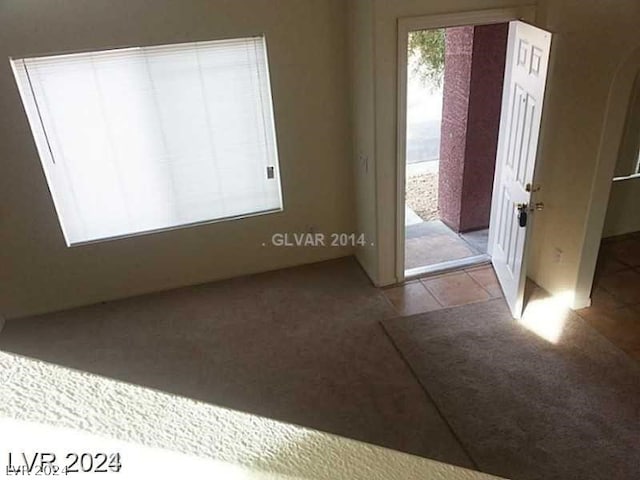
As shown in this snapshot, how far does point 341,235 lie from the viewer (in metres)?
4.76

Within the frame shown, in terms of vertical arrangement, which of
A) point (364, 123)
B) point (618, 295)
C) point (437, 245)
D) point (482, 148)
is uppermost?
point (364, 123)

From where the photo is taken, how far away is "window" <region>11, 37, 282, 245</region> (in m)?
3.72

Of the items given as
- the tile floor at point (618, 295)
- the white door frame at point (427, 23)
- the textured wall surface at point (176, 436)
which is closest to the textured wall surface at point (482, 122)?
the white door frame at point (427, 23)

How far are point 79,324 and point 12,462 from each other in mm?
3520

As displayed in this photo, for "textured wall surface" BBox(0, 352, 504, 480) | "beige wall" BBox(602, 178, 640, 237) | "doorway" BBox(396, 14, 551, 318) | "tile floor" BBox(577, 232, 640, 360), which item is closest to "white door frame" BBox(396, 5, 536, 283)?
"doorway" BBox(396, 14, 551, 318)

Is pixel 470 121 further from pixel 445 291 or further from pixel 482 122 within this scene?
pixel 445 291

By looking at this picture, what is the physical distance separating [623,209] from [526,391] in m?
2.60

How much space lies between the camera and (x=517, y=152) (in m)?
3.80

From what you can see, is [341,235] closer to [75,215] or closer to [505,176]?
[505,176]

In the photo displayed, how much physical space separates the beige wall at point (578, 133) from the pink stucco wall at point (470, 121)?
1.03m

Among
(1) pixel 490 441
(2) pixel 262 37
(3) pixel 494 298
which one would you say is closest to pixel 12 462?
(1) pixel 490 441

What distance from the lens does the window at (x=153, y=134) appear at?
372cm

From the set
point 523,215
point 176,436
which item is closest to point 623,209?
point 523,215

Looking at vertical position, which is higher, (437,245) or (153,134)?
(153,134)
